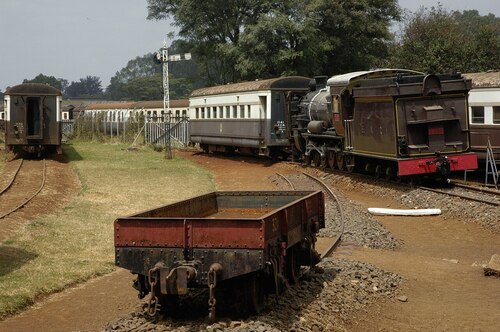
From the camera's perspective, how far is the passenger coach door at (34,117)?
96.1ft

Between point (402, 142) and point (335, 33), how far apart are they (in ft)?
89.6

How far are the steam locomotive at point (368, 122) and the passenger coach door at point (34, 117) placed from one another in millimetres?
8269

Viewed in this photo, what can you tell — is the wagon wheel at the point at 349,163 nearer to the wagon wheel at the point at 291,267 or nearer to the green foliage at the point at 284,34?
the wagon wheel at the point at 291,267

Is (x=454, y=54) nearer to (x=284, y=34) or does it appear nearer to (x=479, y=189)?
(x=284, y=34)

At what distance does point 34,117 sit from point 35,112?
27 centimetres

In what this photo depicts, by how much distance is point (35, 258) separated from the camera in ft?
39.2

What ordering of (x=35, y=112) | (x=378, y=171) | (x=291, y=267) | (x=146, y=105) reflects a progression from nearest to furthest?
(x=291, y=267), (x=378, y=171), (x=35, y=112), (x=146, y=105)

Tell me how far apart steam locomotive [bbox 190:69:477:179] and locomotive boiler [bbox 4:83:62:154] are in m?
7.71

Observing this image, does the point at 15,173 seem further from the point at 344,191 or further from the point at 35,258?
the point at 35,258

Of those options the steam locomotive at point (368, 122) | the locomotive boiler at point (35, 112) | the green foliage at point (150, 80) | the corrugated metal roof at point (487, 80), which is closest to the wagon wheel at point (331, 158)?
the steam locomotive at point (368, 122)

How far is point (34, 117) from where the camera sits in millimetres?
30109

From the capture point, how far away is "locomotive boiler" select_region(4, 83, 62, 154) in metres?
29.1

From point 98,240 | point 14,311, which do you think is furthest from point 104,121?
point 14,311

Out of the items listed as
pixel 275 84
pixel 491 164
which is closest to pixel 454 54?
pixel 275 84
